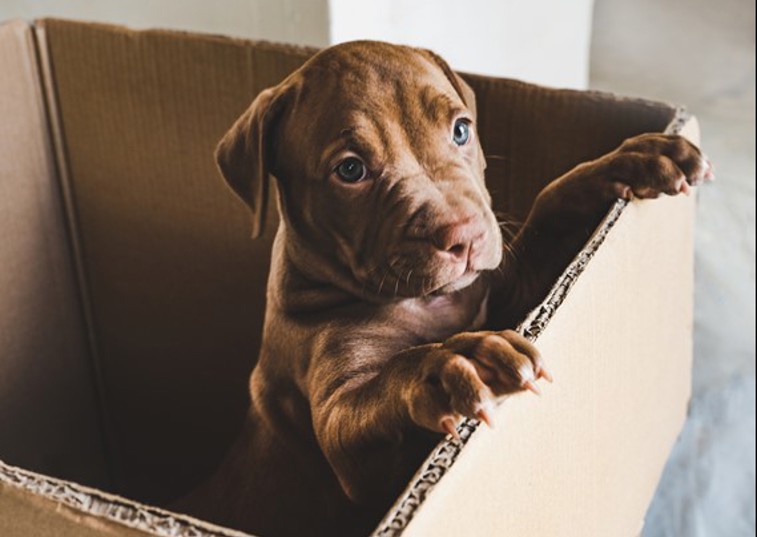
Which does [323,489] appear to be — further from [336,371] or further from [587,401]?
[587,401]

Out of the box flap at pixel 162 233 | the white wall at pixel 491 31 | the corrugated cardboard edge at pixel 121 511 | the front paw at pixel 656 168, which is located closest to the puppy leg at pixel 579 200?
the front paw at pixel 656 168

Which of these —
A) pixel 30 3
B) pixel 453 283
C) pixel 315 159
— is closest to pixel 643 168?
pixel 453 283

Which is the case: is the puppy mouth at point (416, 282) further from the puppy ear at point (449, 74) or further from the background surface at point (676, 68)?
the background surface at point (676, 68)

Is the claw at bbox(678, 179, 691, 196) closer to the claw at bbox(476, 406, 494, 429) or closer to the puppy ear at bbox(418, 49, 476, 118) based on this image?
the puppy ear at bbox(418, 49, 476, 118)

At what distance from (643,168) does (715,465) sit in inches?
39.7

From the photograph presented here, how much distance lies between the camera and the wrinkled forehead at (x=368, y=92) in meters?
1.23

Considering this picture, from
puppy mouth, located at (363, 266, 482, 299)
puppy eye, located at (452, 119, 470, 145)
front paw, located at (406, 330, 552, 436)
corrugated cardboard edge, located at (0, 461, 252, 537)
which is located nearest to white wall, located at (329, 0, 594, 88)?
puppy eye, located at (452, 119, 470, 145)

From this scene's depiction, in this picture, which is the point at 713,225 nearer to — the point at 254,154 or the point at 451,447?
the point at 254,154

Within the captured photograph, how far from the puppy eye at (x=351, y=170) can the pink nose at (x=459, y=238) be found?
144 millimetres

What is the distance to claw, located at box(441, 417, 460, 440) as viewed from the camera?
0.86 meters

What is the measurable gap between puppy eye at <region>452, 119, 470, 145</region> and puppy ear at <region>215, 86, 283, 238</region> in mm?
224

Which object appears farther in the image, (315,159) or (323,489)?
(323,489)

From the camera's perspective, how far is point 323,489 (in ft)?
4.48

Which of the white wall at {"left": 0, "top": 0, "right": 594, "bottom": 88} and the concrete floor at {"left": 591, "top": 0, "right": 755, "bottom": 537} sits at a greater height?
the white wall at {"left": 0, "top": 0, "right": 594, "bottom": 88}
